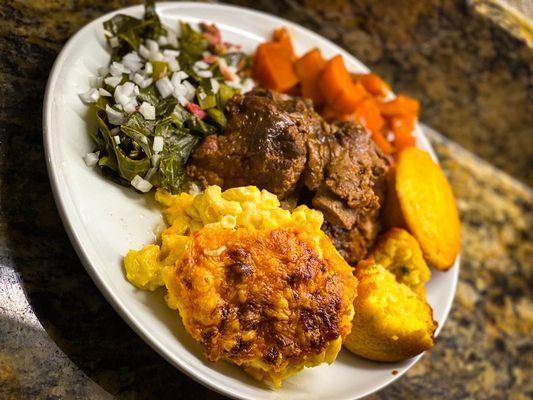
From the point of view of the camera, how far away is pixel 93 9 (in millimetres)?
3227

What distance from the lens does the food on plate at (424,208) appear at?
3.11 meters

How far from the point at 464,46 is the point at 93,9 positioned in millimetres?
2469

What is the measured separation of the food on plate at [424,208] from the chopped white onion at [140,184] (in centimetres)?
131

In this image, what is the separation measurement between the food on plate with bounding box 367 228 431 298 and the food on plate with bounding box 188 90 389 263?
0.11 meters

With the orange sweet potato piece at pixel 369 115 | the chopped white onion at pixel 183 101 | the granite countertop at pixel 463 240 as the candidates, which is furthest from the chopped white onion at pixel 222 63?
the orange sweet potato piece at pixel 369 115

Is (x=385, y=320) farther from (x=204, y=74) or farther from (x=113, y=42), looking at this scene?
(x=113, y=42)

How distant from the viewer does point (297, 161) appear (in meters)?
2.75

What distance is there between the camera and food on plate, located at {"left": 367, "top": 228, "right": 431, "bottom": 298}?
9.83ft

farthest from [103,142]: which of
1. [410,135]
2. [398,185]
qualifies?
[410,135]

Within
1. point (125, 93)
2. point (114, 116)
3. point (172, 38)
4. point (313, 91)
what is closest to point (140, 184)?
point (114, 116)

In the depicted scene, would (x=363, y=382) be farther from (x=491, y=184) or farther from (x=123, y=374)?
(x=491, y=184)

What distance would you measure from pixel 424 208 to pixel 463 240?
45.6 inches

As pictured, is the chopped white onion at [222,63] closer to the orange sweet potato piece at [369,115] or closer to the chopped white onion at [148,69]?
the chopped white onion at [148,69]

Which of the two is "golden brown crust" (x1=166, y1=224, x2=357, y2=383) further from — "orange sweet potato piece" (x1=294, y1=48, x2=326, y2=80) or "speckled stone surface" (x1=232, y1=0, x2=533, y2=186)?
"speckled stone surface" (x1=232, y1=0, x2=533, y2=186)
